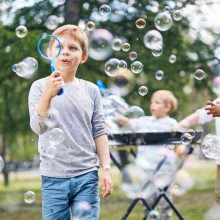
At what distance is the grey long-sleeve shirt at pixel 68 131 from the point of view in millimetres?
3154

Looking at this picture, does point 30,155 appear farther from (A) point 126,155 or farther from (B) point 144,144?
(B) point 144,144

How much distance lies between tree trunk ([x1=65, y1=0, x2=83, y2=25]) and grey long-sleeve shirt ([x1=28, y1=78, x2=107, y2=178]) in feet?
16.8

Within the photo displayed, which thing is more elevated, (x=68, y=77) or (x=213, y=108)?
(x=68, y=77)

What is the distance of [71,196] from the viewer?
3166 mm

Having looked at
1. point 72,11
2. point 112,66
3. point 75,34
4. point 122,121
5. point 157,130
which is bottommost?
point 157,130

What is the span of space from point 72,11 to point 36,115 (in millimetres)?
5453

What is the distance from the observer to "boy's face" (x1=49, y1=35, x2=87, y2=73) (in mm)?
3189

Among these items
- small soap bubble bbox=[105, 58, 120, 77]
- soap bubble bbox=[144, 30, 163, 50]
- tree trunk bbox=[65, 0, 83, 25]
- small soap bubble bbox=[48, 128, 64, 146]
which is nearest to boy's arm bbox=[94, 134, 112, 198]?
small soap bubble bbox=[48, 128, 64, 146]

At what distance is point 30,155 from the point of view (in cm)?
2325

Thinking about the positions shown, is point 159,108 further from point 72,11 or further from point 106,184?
point 72,11

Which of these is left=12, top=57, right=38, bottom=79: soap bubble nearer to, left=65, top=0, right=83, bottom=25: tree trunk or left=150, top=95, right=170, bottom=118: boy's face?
left=150, top=95, right=170, bottom=118: boy's face

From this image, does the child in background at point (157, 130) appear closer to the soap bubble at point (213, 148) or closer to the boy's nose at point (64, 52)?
the soap bubble at point (213, 148)

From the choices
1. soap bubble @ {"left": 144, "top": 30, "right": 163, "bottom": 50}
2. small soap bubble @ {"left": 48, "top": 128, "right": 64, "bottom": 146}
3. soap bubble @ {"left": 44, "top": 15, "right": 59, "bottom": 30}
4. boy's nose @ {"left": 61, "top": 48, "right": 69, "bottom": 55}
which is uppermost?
soap bubble @ {"left": 44, "top": 15, "right": 59, "bottom": 30}

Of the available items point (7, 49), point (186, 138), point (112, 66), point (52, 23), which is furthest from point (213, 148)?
point (7, 49)
